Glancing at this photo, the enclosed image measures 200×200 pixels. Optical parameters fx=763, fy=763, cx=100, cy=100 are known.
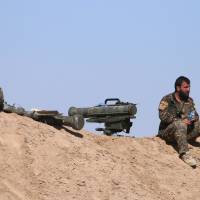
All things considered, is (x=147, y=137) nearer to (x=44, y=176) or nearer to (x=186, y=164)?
(x=186, y=164)

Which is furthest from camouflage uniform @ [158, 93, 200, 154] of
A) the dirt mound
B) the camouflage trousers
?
the dirt mound

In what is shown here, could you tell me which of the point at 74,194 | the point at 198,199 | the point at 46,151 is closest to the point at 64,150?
the point at 46,151

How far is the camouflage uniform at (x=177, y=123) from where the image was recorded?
13484 mm

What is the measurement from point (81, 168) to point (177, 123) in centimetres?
267

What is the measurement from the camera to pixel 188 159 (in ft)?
43.9

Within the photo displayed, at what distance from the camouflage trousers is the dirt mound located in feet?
0.92

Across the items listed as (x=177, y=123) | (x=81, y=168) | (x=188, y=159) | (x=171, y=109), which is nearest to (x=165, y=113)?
(x=171, y=109)

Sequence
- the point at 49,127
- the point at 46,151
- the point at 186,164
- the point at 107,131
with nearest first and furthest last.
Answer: the point at 46,151 < the point at 49,127 < the point at 186,164 < the point at 107,131

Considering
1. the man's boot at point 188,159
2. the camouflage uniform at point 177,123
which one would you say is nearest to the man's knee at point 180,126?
the camouflage uniform at point 177,123

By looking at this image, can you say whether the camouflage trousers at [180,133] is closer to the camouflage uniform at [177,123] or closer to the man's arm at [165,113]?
the camouflage uniform at [177,123]

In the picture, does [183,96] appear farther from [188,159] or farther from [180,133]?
[188,159]

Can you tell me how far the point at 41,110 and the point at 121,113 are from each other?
2151 millimetres

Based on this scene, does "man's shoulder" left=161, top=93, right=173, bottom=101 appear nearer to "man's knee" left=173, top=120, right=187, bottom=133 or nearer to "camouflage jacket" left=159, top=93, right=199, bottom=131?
"camouflage jacket" left=159, top=93, right=199, bottom=131

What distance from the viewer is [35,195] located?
401 inches
